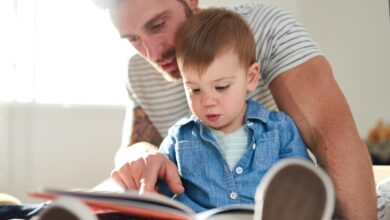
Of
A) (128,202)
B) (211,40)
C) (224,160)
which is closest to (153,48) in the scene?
(211,40)

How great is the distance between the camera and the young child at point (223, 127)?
1.06 meters

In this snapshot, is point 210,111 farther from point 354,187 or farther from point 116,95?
point 116,95

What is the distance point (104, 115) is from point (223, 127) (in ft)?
6.51

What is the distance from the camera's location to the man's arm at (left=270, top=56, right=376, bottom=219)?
109cm

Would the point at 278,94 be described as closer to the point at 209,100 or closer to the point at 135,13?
the point at 209,100

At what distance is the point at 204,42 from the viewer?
1.08m

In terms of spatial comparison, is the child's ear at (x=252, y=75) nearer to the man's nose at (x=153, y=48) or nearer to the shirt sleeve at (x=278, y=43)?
the shirt sleeve at (x=278, y=43)

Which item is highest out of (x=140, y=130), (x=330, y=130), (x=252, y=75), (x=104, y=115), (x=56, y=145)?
Result: (x=252, y=75)

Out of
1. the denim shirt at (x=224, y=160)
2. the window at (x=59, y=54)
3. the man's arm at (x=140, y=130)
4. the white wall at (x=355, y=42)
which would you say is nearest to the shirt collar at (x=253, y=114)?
the denim shirt at (x=224, y=160)

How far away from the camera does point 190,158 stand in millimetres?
1101

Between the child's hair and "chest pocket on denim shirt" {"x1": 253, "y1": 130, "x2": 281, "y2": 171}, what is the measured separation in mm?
150

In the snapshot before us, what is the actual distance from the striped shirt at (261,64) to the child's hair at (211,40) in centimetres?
11

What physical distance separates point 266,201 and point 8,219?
515 mm

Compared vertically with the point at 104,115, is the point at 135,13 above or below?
above
